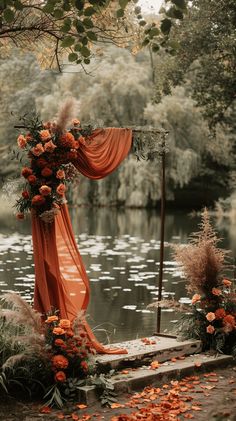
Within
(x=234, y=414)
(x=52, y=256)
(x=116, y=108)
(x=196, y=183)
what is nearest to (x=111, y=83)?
(x=116, y=108)

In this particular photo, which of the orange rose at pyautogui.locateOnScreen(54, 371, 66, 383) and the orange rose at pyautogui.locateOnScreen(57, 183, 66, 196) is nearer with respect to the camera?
the orange rose at pyautogui.locateOnScreen(54, 371, 66, 383)

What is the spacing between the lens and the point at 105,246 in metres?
20.3

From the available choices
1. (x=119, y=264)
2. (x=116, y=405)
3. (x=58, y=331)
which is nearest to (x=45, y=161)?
(x=58, y=331)

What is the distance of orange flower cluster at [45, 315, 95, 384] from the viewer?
5660 millimetres

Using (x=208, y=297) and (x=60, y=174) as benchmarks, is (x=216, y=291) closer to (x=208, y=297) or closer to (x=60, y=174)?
(x=208, y=297)

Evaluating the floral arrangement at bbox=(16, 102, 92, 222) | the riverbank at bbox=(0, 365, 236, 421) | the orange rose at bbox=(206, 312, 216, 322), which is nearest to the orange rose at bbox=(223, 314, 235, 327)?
the orange rose at bbox=(206, 312, 216, 322)

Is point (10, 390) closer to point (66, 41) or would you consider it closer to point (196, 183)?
point (66, 41)

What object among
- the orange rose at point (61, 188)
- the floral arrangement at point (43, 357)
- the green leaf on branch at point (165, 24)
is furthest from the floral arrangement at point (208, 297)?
the green leaf on branch at point (165, 24)

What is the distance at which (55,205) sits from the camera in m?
6.39

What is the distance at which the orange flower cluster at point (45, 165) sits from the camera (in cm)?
634

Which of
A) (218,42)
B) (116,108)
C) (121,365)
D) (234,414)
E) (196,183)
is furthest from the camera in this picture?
(196,183)

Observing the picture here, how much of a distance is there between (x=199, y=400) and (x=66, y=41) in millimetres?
2922

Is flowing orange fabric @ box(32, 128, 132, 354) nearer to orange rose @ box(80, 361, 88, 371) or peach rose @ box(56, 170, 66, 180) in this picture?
peach rose @ box(56, 170, 66, 180)

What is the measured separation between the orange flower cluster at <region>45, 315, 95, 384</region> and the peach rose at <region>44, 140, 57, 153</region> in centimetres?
150
